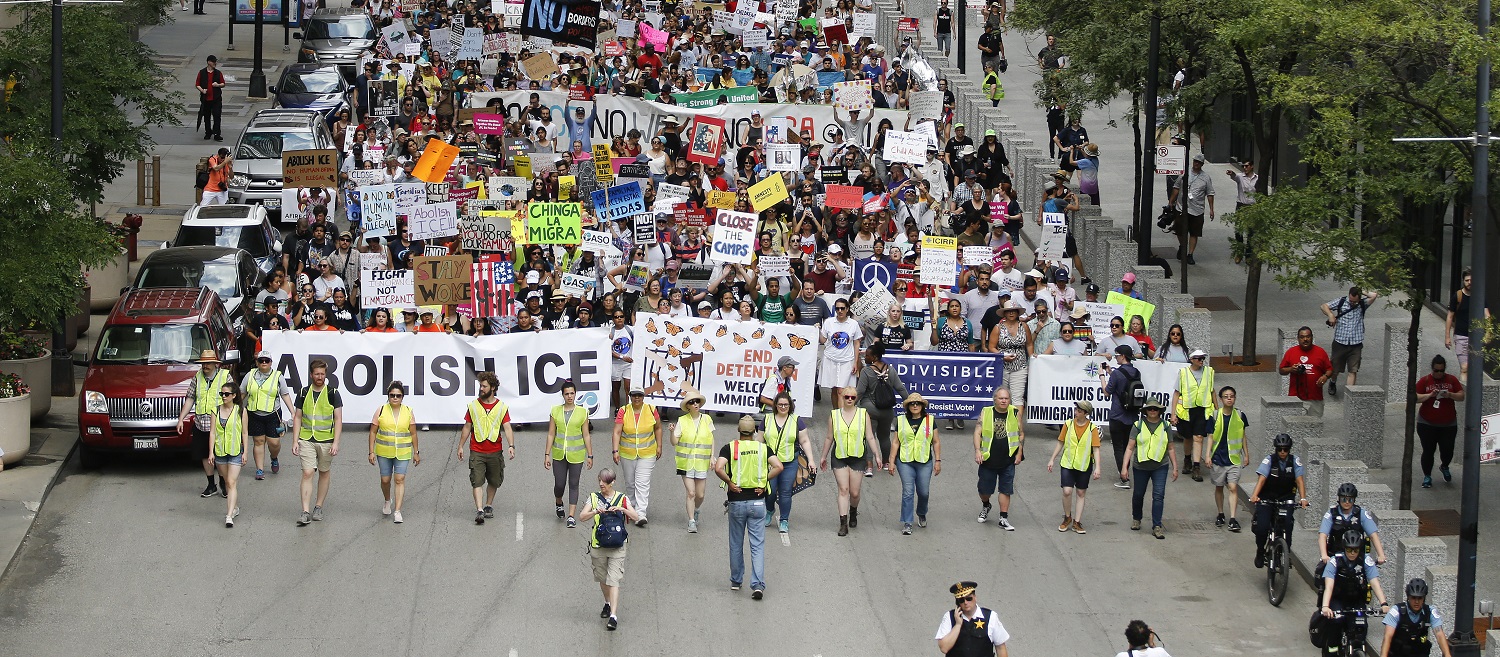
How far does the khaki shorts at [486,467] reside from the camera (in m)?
18.5

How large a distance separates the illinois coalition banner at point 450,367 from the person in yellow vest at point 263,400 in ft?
5.14

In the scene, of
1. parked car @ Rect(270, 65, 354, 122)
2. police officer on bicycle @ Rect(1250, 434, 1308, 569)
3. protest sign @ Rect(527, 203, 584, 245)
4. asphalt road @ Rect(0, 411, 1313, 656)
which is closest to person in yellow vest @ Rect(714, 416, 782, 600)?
asphalt road @ Rect(0, 411, 1313, 656)

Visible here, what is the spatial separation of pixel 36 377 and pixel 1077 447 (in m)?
11.7

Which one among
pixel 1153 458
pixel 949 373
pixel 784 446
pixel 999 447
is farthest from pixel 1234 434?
pixel 784 446

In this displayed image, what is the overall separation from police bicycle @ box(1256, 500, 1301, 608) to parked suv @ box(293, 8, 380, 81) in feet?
89.3

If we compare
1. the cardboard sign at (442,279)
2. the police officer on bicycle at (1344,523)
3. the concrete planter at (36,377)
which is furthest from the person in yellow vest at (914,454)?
the concrete planter at (36,377)

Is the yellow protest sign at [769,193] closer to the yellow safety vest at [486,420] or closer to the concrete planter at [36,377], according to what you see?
the yellow safety vest at [486,420]

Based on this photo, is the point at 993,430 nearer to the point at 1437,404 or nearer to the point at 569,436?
the point at 569,436

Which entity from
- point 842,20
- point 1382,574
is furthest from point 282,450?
point 842,20

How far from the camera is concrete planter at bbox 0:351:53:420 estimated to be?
73.4 feet

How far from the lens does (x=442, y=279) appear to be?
23.3 metres

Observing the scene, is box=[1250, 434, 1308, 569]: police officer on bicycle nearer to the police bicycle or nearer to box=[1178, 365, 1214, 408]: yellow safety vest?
the police bicycle

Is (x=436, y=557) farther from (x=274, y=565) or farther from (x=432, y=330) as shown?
(x=432, y=330)

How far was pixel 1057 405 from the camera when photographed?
71.3 ft
